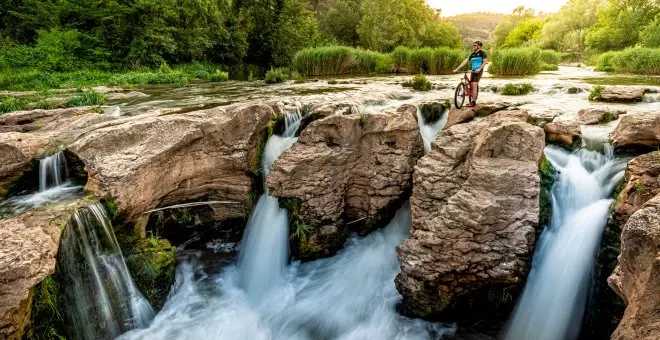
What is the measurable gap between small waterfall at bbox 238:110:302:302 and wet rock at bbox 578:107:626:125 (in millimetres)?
6772

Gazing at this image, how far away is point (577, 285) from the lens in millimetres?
5117

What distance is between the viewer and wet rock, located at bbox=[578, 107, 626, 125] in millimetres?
8345

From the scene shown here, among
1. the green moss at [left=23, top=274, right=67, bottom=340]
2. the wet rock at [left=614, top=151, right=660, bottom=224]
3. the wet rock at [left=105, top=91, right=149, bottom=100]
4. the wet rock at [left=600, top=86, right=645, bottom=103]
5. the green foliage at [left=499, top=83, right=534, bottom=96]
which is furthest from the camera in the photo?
the wet rock at [left=105, top=91, right=149, bottom=100]

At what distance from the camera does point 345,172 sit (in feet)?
23.8

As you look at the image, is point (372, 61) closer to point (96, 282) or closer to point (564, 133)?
point (564, 133)

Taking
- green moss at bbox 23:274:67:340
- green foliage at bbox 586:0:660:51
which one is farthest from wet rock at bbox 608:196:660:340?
green foliage at bbox 586:0:660:51


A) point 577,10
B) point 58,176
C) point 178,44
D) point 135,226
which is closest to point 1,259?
point 135,226

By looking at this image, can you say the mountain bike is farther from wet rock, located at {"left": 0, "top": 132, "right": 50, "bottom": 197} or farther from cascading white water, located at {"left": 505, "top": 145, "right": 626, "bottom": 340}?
wet rock, located at {"left": 0, "top": 132, "right": 50, "bottom": 197}

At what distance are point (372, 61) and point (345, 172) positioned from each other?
65.6 feet

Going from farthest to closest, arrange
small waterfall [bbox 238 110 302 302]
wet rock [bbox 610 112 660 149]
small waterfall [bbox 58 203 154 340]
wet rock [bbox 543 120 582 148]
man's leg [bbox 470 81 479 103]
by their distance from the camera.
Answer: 1. man's leg [bbox 470 81 479 103]
2. wet rock [bbox 543 120 582 148]
3. small waterfall [bbox 238 110 302 302]
4. wet rock [bbox 610 112 660 149]
5. small waterfall [bbox 58 203 154 340]

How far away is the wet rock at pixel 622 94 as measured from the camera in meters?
10.7

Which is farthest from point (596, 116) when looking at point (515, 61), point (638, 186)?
point (515, 61)

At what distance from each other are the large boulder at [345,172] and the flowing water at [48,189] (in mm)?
3142

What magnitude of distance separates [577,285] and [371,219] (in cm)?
339
